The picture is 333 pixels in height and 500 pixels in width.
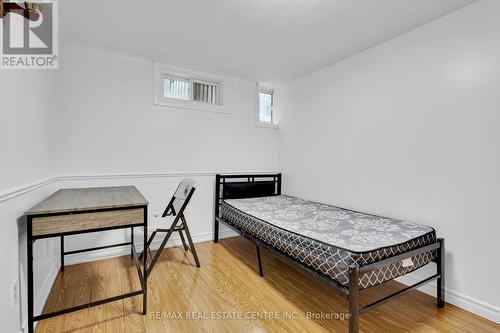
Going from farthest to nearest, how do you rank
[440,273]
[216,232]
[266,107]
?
[266,107]
[216,232]
[440,273]

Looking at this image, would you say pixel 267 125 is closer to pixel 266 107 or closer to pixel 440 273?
pixel 266 107

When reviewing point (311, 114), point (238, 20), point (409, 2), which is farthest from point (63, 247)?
point (409, 2)

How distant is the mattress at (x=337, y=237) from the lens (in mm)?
1520

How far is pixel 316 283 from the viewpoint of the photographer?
2256mm

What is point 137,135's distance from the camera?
287cm

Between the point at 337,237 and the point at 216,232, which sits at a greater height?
the point at 337,237

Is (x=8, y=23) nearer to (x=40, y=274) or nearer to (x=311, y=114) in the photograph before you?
(x=40, y=274)

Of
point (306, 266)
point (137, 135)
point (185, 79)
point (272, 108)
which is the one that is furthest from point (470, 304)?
point (185, 79)

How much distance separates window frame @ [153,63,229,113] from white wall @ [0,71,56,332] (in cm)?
112

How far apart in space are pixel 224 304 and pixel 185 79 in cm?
274

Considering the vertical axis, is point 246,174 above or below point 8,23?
below

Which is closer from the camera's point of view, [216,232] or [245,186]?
[216,232]

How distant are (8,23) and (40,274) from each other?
5.68 ft

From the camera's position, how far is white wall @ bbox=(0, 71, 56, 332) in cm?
122
